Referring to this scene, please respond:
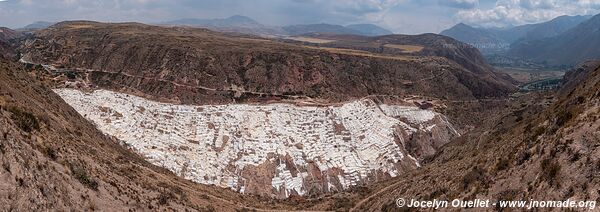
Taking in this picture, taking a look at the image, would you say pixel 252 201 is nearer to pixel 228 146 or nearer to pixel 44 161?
pixel 228 146

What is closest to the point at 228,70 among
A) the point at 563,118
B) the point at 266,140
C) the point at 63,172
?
the point at 266,140

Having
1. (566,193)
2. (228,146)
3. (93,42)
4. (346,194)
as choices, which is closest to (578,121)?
(566,193)

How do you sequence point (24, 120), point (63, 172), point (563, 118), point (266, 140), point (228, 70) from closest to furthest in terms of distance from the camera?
point (63, 172) → point (563, 118) → point (24, 120) → point (266, 140) → point (228, 70)

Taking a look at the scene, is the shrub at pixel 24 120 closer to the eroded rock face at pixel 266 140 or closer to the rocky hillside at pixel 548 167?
the rocky hillside at pixel 548 167

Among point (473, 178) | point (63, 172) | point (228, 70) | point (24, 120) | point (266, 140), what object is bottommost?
point (266, 140)

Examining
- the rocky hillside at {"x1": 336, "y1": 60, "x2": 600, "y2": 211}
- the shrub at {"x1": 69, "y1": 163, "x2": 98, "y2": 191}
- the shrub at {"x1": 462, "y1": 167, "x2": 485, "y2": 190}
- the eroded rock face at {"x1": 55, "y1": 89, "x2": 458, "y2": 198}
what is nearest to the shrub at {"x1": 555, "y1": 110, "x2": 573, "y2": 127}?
the rocky hillside at {"x1": 336, "y1": 60, "x2": 600, "y2": 211}

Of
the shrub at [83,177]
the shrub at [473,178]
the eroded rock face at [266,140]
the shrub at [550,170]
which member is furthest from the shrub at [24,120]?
the eroded rock face at [266,140]

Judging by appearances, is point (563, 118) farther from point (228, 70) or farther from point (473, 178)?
point (228, 70)
